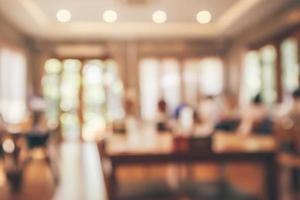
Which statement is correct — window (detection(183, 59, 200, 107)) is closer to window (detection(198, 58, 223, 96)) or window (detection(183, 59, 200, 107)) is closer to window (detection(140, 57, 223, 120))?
window (detection(140, 57, 223, 120))

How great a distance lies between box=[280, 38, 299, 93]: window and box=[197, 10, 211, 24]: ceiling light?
2.06 meters

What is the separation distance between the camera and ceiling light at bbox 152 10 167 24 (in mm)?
10074

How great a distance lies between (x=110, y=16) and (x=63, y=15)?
109cm

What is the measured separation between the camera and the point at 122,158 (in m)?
2.99

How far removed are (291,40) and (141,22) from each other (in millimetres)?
4356

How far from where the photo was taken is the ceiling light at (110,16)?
9857mm

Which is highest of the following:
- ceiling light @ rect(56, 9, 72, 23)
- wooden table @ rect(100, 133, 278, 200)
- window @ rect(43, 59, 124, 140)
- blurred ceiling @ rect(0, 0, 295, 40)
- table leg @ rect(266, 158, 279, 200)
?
ceiling light @ rect(56, 9, 72, 23)

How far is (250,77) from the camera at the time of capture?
1112 centimetres

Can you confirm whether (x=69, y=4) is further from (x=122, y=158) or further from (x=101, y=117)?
(x=122, y=158)

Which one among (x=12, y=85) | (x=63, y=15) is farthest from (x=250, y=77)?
(x=12, y=85)

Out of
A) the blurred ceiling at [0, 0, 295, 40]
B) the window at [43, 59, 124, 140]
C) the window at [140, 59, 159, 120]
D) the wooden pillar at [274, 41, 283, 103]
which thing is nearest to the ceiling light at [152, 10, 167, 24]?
the blurred ceiling at [0, 0, 295, 40]

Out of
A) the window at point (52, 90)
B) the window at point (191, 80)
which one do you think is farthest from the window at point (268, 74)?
the window at point (52, 90)

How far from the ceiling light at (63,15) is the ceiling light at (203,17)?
3.01 meters

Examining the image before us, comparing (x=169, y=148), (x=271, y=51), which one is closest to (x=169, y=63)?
(x=271, y=51)
